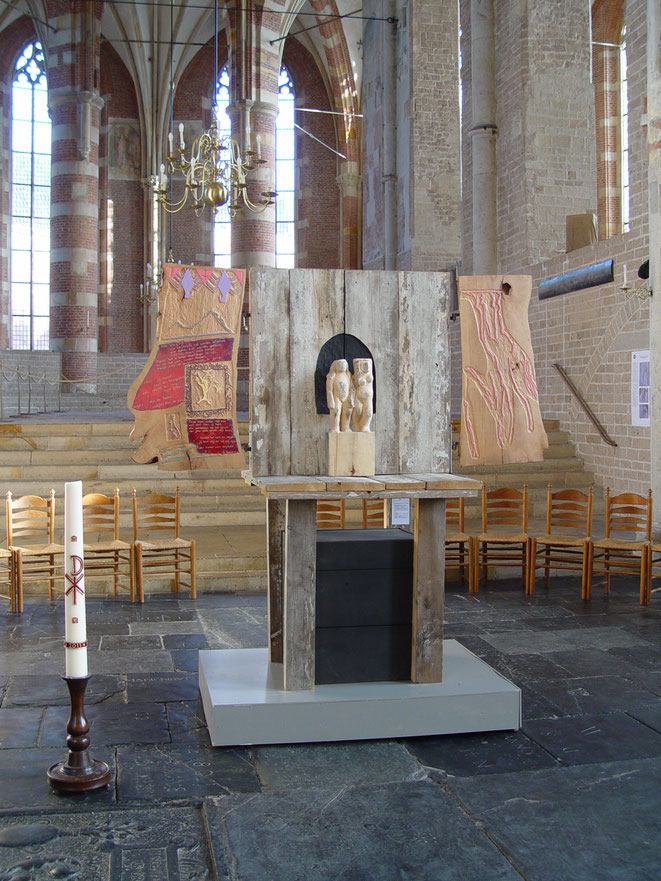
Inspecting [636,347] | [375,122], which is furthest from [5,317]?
[636,347]

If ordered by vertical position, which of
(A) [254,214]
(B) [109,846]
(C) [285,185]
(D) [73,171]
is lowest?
(B) [109,846]

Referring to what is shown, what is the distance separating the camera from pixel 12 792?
3152 mm

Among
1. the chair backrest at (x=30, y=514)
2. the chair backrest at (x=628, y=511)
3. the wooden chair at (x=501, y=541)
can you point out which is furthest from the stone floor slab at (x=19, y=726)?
the chair backrest at (x=628, y=511)

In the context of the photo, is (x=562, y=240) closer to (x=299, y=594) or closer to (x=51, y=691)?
(x=299, y=594)

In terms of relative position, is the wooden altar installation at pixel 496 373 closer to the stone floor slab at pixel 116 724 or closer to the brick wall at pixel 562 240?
the stone floor slab at pixel 116 724

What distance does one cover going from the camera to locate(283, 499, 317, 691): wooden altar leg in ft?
12.1

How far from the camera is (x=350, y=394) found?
3.82 meters

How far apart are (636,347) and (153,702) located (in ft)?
21.2

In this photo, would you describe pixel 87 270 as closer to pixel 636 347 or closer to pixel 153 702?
pixel 636 347

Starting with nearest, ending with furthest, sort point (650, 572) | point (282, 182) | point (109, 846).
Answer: point (109, 846) → point (650, 572) → point (282, 182)

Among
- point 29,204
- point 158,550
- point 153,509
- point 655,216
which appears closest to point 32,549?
point 158,550

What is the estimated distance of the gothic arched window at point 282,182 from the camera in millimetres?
22094

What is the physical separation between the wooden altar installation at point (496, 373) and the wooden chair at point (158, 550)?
265 cm

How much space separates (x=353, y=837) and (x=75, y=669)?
1099 mm
